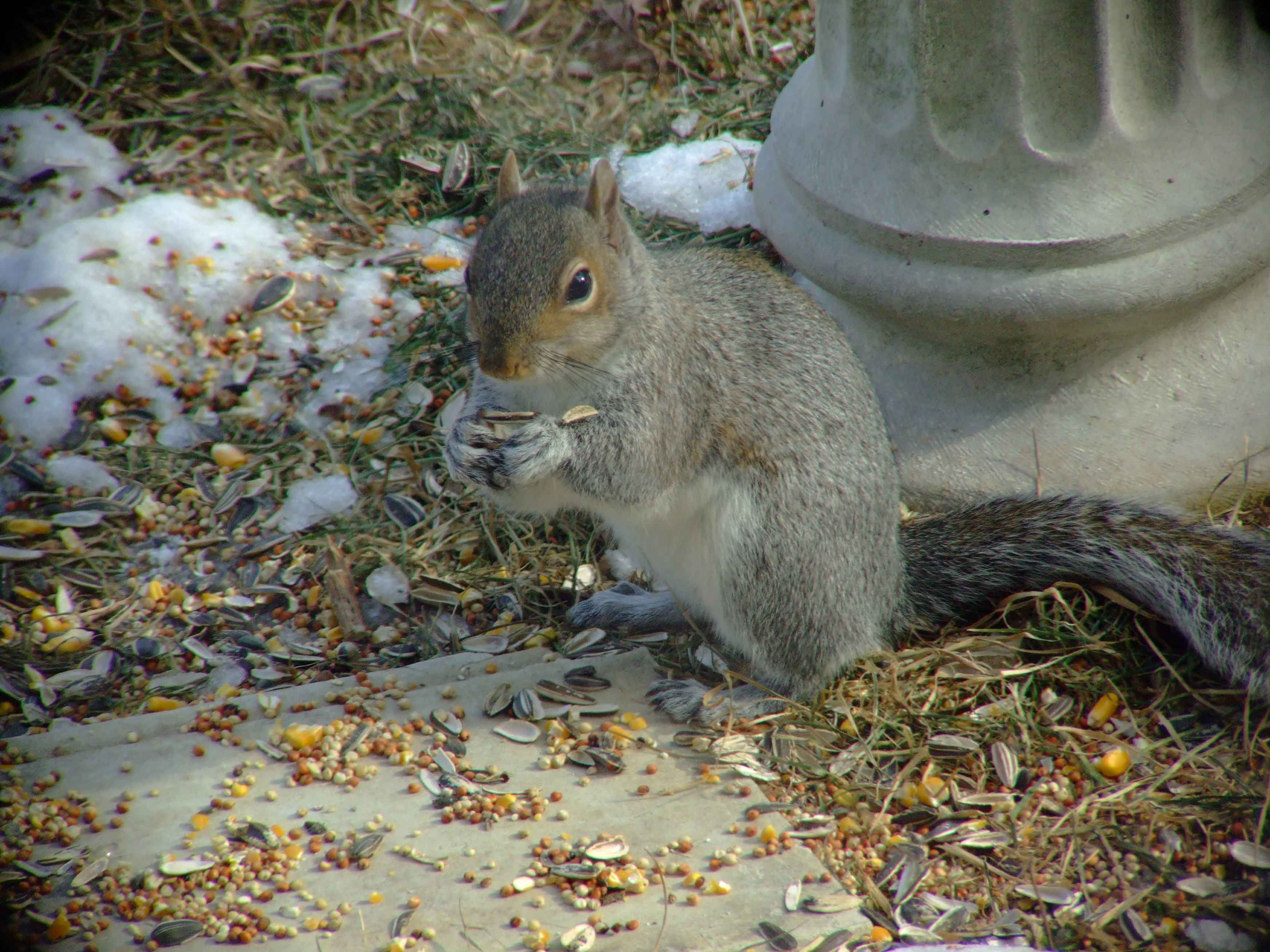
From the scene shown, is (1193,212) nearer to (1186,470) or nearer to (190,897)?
(1186,470)

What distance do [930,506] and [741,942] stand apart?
4.98 feet

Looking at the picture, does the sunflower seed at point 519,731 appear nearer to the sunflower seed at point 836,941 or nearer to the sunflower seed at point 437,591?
the sunflower seed at point 437,591

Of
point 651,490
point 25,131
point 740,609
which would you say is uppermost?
point 25,131

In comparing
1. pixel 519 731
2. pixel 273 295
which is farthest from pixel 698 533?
pixel 273 295

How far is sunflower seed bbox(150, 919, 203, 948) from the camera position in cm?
173

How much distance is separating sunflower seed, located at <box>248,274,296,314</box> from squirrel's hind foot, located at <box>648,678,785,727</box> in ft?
6.12

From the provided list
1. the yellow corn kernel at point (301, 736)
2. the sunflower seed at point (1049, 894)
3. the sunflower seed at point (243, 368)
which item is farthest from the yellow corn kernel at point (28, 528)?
the sunflower seed at point (1049, 894)

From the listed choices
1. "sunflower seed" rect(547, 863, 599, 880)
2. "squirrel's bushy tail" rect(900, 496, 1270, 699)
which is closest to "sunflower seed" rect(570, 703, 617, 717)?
"sunflower seed" rect(547, 863, 599, 880)

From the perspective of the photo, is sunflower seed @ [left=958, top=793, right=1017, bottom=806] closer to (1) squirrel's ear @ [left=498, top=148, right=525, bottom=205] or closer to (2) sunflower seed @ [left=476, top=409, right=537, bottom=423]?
(2) sunflower seed @ [left=476, top=409, right=537, bottom=423]

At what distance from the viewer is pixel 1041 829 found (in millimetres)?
2014

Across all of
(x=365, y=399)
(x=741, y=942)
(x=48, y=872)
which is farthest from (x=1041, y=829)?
(x=365, y=399)

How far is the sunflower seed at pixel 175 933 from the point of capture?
1.73 metres

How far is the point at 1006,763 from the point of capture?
2156 millimetres

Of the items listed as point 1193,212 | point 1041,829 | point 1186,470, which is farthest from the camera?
point 1186,470
